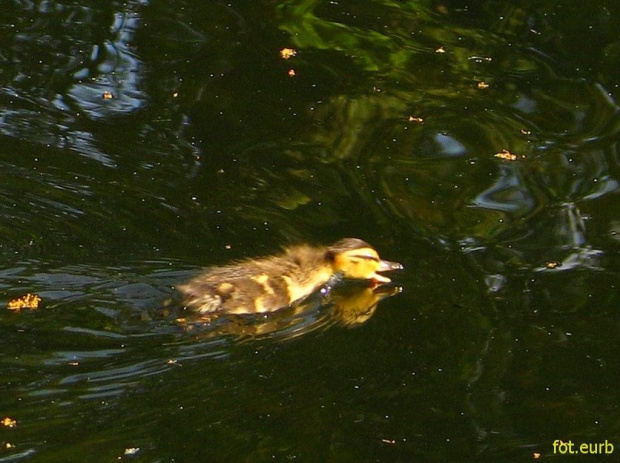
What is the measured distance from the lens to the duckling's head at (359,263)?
3902 millimetres

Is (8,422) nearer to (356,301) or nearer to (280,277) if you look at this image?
(280,277)

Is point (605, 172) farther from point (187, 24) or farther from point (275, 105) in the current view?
point (187, 24)

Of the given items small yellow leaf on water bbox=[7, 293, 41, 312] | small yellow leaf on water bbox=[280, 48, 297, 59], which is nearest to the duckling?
small yellow leaf on water bbox=[7, 293, 41, 312]

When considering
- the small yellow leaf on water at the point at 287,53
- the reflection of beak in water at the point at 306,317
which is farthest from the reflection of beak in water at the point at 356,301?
the small yellow leaf on water at the point at 287,53

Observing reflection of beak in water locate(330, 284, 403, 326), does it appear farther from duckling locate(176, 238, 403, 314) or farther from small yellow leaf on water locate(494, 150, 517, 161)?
small yellow leaf on water locate(494, 150, 517, 161)

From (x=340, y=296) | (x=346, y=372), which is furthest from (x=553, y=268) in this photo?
(x=346, y=372)

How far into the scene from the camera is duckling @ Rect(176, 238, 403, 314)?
3750 millimetres

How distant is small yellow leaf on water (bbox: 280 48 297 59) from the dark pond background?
0.04 meters

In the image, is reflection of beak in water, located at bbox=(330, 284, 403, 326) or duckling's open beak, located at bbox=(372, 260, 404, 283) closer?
reflection of beak in water, located at bbox=(330, 284, 403, 326)

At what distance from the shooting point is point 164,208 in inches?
162

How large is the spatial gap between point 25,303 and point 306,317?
889 mm

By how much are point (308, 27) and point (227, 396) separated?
269 centimetres

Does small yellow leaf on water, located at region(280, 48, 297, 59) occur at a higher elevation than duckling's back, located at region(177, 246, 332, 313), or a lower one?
higher

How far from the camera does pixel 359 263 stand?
3920mm
